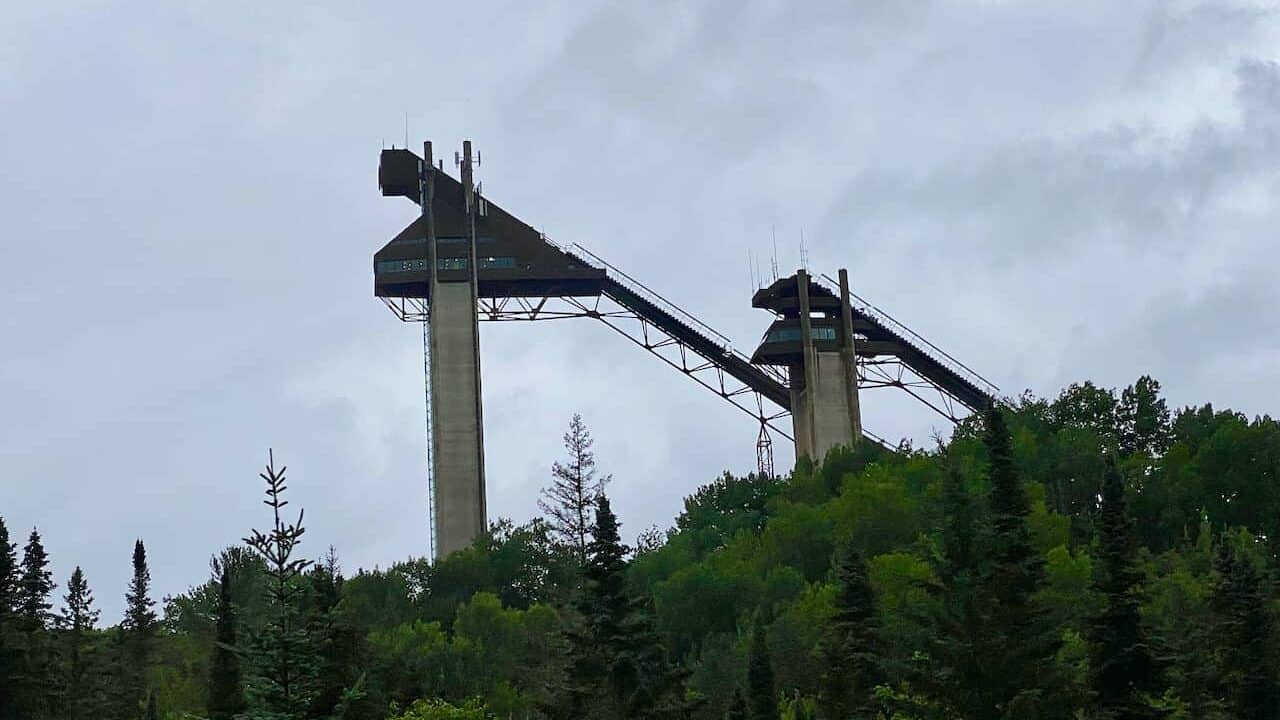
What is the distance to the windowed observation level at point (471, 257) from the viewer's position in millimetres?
120625

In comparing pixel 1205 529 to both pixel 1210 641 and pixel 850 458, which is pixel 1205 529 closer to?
pixel 850 458

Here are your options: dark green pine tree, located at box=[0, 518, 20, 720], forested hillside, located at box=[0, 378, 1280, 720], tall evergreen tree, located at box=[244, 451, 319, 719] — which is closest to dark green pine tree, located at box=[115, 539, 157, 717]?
forested hillside, located at box=[0, 378, 1280, 720]

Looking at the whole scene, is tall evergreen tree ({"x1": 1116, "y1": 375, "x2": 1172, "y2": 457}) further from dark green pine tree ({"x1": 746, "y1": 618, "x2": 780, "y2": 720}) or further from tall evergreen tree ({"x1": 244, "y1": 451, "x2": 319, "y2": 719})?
tall evergreen tree ({"x1": 244, "y1": 451, "x2": 319, "y2": 719})

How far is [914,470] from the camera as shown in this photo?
405 ft

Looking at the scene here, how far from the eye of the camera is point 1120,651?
5178 centimetres

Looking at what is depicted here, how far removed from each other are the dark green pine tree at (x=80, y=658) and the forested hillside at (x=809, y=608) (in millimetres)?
162

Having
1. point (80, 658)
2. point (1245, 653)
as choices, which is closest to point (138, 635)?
point (80, 658)

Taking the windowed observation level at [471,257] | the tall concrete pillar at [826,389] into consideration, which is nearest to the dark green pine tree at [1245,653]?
the tall concrete pillar at [826,389]

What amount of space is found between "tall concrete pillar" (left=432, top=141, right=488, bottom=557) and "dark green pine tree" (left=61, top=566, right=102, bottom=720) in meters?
29.4

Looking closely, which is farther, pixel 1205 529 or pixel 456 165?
pixel 456 165

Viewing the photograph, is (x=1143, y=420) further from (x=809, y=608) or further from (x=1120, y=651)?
(x=1120, y=651)

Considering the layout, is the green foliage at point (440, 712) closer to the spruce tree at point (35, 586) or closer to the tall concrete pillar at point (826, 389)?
the spruce tree at point (35, 586)

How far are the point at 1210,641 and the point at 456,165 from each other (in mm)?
72250

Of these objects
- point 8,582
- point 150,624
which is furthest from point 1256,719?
point 150,624
